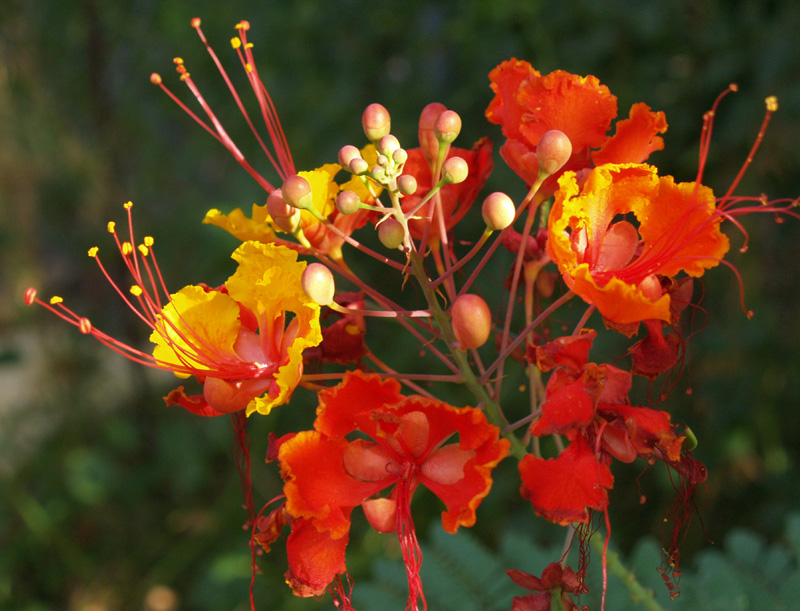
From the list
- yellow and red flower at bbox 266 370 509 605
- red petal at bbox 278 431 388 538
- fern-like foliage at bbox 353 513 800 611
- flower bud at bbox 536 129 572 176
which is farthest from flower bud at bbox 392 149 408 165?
fern-like foliage at bbox 353 513 800 611

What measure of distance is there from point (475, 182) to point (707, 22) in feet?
5.77

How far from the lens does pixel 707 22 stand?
254 cm

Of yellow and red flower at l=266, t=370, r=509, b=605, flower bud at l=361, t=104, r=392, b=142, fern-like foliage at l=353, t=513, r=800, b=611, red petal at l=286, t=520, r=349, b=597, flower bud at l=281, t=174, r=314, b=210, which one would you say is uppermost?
flower bud at l=361, t=104, r=392, b=142

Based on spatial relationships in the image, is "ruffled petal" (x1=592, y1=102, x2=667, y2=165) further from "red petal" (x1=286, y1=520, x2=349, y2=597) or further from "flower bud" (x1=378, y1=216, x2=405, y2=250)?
"red petal" (x1=286, y1=520, x2=349, y2=597)

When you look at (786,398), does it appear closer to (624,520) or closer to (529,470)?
(624,520)

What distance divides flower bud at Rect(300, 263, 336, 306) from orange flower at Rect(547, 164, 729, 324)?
0.35 metres

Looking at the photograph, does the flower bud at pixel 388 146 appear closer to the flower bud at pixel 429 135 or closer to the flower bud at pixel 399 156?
the flower bud at pixel 399 156

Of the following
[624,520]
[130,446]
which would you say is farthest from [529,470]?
[130,446]

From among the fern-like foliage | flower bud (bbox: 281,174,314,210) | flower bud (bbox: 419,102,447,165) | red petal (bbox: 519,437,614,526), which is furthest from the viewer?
the fern-like foliage

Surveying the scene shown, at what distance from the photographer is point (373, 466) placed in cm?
114

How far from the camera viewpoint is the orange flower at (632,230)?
42.2 inches

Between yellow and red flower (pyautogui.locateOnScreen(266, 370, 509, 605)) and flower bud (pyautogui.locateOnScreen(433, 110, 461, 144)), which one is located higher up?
flower bud (pyautogui.locateOnScreen(433, 110, 461, 144))

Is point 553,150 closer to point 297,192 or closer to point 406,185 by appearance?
point 406,185

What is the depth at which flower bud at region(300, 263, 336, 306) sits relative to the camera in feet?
3.41
